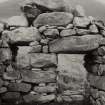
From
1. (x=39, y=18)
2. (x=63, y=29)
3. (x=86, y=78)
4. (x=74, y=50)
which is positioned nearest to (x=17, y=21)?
(x=39, y=18)

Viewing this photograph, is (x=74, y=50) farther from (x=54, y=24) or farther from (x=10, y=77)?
(x=10, y=77)

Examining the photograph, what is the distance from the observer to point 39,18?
21.2ft

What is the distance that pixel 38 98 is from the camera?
6422 millimetres

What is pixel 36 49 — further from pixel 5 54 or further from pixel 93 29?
pixel 93 29

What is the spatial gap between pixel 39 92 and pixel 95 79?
1.35 meters

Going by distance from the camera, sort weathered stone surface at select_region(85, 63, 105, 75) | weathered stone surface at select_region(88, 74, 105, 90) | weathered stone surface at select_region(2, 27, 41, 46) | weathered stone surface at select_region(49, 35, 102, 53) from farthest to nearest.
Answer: weathered stone surface at select_region(2, 27, 41, 46) < weathered stone surface at select_region(49, 35, 102, 53) < weathered stone surface at select_region(85, 63, 105, 75) < weathered stone surface at select_region(88, 74, 105, 90)

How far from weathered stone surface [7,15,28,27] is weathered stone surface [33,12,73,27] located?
333mm

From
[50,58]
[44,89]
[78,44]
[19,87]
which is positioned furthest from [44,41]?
[19,87]

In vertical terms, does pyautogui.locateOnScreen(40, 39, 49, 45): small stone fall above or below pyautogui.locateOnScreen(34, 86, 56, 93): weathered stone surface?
above

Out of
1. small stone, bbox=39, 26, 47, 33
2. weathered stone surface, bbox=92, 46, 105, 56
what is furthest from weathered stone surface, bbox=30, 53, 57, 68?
weathered stone surface, bbox=92, 46, 105, 56

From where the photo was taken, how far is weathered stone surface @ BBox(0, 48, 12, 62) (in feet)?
21.2

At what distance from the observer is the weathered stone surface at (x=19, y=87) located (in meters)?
6.41

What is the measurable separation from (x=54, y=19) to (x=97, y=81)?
1.75m

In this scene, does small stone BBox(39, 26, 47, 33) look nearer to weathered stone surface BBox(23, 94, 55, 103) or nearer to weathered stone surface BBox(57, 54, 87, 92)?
weathered stone surface BBox(57, 54, 87, 92)
